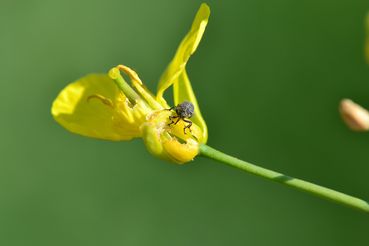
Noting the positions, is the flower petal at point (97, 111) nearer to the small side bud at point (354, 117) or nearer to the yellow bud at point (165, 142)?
the yellow bud at point (165, 142)

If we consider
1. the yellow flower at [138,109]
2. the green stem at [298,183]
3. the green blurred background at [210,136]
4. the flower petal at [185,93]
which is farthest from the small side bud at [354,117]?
the green blurred background at [210,136]

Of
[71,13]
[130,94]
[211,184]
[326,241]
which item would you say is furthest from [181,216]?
[130,94]

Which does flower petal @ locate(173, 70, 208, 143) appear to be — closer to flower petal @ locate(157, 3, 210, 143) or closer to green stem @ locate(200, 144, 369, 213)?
flower petal @ locate(157, 3, 210, 143)

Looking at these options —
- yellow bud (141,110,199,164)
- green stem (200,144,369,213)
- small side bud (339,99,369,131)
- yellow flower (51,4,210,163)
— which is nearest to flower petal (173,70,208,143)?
yellow flower (51,4,210,163)

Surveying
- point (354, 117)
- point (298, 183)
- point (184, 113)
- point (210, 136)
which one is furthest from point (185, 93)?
point (210, 136)

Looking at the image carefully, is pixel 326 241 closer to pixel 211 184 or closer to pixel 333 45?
pixel 211 184
